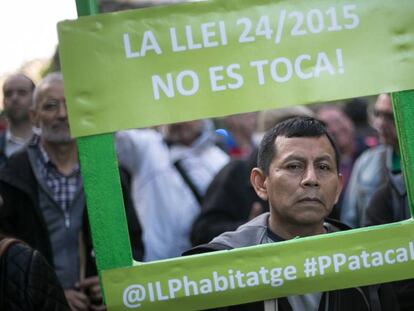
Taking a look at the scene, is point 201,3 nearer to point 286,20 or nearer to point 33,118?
point 286,20

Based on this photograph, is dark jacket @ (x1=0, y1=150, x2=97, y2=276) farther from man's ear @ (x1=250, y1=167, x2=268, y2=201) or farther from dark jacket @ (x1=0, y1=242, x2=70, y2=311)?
man's ear @ (x1=250, y1=167, x2=268, y2=201)

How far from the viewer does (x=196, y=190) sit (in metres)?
6.15

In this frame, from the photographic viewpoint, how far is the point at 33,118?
212 inches

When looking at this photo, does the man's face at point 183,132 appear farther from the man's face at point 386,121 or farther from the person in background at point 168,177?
the man's face at point 386,121

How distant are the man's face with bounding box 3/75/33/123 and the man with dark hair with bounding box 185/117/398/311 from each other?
10.5 feet

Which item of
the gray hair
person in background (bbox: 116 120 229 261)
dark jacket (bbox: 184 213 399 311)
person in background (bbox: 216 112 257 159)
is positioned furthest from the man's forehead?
person in background (bbox: 216 112 257 159)

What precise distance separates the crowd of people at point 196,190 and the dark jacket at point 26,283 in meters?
0.02

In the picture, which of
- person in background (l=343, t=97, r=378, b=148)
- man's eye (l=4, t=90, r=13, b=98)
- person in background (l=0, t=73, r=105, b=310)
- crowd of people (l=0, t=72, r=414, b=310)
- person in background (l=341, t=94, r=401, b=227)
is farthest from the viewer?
person in background (l=343, t=97, r=378, b=148)

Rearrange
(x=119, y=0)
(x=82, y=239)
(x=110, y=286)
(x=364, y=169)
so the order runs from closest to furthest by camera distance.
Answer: (x=110, y=286)
(x=82, y=239)
(x=364, y=169)
(x=119, y=0)

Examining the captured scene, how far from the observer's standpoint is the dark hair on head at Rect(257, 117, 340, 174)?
3328 millimetres

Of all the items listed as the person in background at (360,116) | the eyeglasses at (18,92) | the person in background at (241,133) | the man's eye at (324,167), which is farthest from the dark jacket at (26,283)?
the person in background at (360,116)

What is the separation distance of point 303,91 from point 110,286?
885 millimetres

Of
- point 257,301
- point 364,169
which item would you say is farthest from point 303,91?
point 364,169

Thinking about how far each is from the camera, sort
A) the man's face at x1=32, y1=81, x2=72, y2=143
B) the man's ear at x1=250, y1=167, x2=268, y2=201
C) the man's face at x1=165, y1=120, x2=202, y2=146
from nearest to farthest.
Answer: the man's ear at x1=250, y1=167, x2=268, y2=201 → the man's face at x1=32, y1=81, x2=72, y2=143 → the man's face at x1=165, y1=120, x2=202, y2=146
